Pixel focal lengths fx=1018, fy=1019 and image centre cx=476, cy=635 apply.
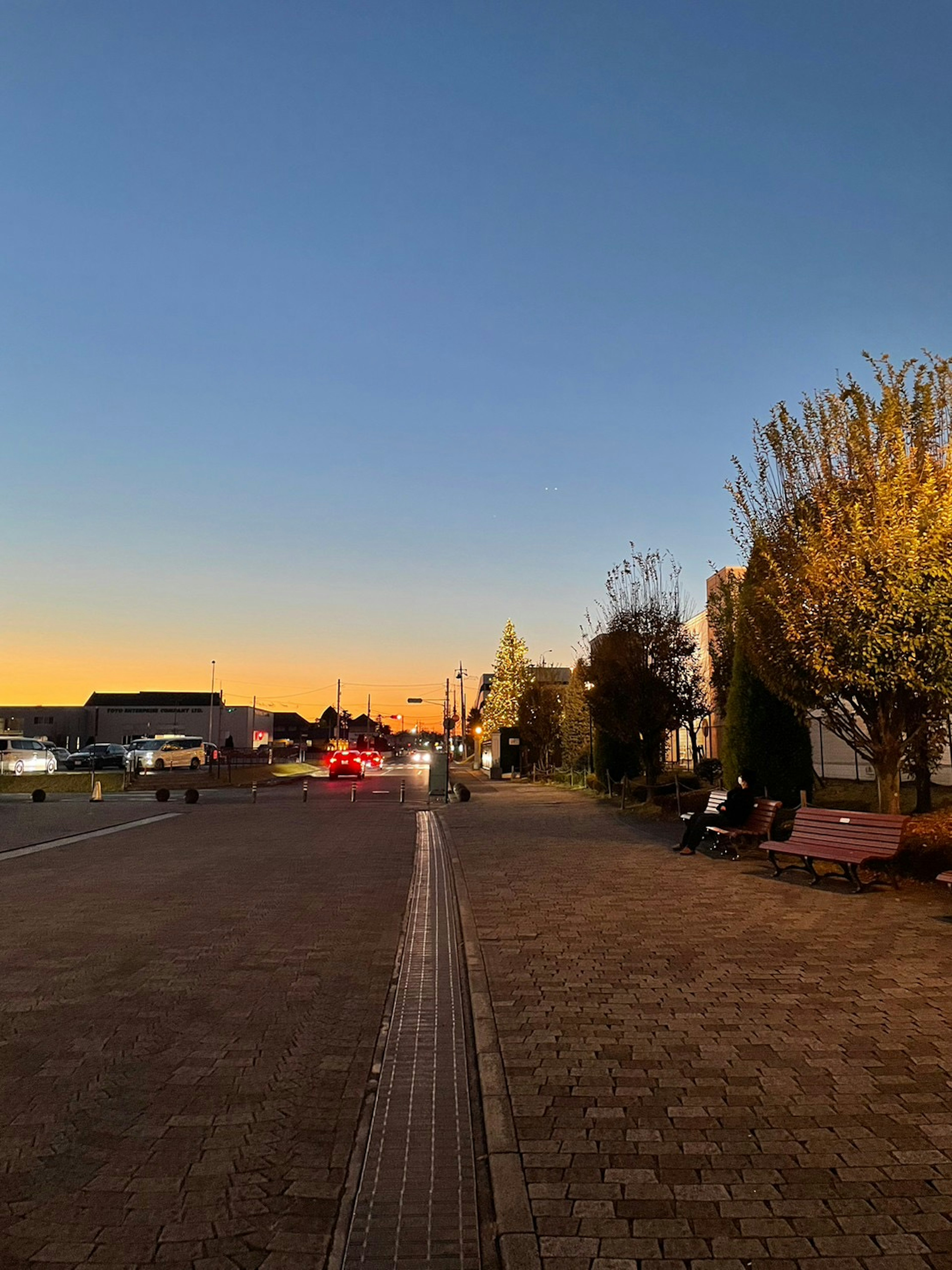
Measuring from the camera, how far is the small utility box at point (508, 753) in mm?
53875

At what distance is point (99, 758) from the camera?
188 ft

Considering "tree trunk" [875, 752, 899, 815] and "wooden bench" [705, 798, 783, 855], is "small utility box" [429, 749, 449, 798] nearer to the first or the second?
"wooden bench" [705, 798, 783, 855]

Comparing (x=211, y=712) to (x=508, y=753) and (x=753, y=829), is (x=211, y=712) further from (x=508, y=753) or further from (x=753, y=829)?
(x=753, y=829)

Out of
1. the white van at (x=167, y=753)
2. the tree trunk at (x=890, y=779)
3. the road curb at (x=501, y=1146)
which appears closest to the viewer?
the road curb at (x=501, y=1146)

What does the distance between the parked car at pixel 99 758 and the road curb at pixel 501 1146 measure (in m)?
49.2

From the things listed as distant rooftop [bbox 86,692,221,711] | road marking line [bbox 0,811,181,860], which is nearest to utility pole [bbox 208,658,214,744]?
distant rooftop [bbox 86,692,221,711]

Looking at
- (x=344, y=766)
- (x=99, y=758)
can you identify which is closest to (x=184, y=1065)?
(x=344, y=766)

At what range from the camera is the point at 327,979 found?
23.7 feet

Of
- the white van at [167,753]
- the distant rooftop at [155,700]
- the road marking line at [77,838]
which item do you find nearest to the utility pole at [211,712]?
the distant rooftop at [155,700]

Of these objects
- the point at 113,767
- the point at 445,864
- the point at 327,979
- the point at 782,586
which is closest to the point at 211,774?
the point at 113,767

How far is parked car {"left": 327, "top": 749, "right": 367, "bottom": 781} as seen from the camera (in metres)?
49.6

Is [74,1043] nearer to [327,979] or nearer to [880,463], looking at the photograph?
[327,979]

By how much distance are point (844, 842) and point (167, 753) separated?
46.8 metres

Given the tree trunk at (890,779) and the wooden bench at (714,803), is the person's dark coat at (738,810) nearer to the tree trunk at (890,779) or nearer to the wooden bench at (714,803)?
the wooden bench at (714,803)
